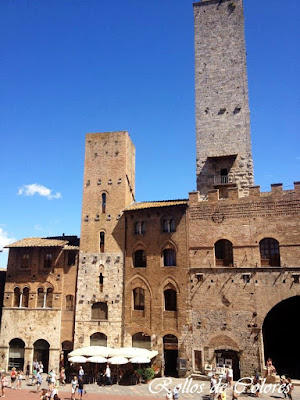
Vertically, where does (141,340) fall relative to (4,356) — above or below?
above

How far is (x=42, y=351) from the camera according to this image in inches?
1264

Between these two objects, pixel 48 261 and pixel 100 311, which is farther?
pixel 48 261

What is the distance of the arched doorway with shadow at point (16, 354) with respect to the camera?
3222cm

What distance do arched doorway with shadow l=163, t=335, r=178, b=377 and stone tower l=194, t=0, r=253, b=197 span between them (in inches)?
510

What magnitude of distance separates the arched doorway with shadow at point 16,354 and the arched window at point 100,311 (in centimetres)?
723

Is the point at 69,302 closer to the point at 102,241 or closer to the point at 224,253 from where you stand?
the point at 102,241

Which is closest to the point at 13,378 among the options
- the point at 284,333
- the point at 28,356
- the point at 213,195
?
the point at 28,356

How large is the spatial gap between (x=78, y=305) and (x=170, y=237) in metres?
10.3

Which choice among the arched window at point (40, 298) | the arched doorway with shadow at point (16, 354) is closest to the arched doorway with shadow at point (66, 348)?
the arched doorway with shadow at point (16, 354)

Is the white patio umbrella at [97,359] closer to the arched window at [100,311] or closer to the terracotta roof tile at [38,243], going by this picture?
the arched window at [100,311]

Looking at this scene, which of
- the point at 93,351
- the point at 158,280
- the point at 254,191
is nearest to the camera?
the point at 93,351

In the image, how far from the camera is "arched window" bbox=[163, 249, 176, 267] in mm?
30688

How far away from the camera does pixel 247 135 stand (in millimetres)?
33312

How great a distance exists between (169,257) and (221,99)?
1612 centimetres
